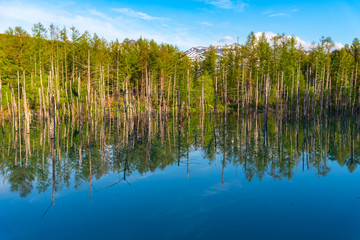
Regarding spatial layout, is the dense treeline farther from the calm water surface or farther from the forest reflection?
the calm water surface

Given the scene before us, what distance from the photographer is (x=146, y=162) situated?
1534 cm

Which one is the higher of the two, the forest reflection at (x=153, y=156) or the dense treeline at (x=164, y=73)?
the dense treeline at (x=164, y=73)

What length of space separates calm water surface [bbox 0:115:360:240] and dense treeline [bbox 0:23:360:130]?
18913 millimetres

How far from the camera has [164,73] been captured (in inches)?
2092

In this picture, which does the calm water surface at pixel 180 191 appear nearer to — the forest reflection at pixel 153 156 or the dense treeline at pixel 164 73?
the forest reflection at pixel 153 156

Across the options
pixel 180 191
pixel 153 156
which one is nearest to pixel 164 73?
pixel 153 156

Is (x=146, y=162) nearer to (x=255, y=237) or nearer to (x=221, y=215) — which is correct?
(x=221, y=215)

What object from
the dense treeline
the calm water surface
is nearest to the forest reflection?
the calm water surface

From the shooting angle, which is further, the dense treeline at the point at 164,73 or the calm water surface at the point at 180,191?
the dense treeline at the point at 164,73

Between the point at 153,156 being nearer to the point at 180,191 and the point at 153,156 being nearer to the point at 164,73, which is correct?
the point at 180,191

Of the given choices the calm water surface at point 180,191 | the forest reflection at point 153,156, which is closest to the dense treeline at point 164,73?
the forest reflection at point 153,156

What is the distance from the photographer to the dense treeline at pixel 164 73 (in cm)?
3831

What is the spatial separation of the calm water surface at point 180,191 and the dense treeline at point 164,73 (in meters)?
18.9

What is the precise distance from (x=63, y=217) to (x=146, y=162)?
6877 mm
